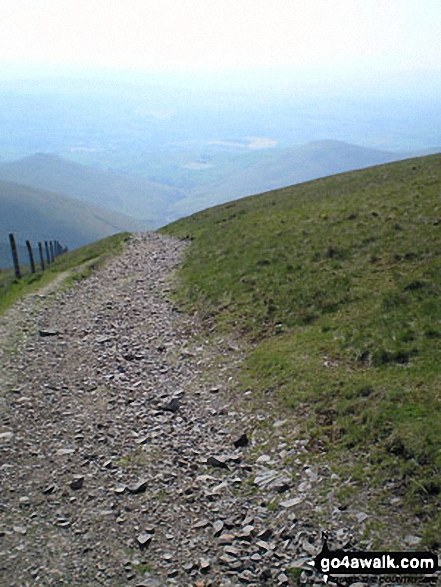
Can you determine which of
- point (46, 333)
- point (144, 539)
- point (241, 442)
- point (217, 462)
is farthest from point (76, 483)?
point (46, 333)

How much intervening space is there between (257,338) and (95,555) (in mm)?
9934

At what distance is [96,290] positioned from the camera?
2773 centimetres

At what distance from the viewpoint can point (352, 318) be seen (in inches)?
642

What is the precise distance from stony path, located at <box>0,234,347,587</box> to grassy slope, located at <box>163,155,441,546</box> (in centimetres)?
131

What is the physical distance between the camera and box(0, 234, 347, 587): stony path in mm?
8336

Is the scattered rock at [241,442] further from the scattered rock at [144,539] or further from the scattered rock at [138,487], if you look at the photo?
the scattered rock at [144,539]

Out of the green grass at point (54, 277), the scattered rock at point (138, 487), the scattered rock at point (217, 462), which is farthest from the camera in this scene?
the green grass at point (54, 277)

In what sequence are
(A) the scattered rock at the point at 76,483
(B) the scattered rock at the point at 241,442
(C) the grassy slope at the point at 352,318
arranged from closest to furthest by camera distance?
(C) the grassy slope at the point at 352,318 → (A) the scattered rock at the point at 76,483 → (B) the scattered rock at the point at 241,442

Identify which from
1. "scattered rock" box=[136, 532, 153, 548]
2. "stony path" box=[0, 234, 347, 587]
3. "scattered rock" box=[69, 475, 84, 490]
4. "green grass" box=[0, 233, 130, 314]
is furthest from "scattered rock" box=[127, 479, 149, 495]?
"green grass" box=[0, 233, 130, 314]

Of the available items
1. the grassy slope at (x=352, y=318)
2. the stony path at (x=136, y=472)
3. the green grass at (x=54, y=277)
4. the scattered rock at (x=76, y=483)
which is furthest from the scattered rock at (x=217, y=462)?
the green grass at (x=54, y=277)

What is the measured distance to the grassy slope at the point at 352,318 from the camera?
10031 millimetres

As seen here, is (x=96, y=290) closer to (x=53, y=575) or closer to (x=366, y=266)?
(x=366, y=266)

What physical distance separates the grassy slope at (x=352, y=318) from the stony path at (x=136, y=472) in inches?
51.5

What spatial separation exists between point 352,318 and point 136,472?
851 cm
